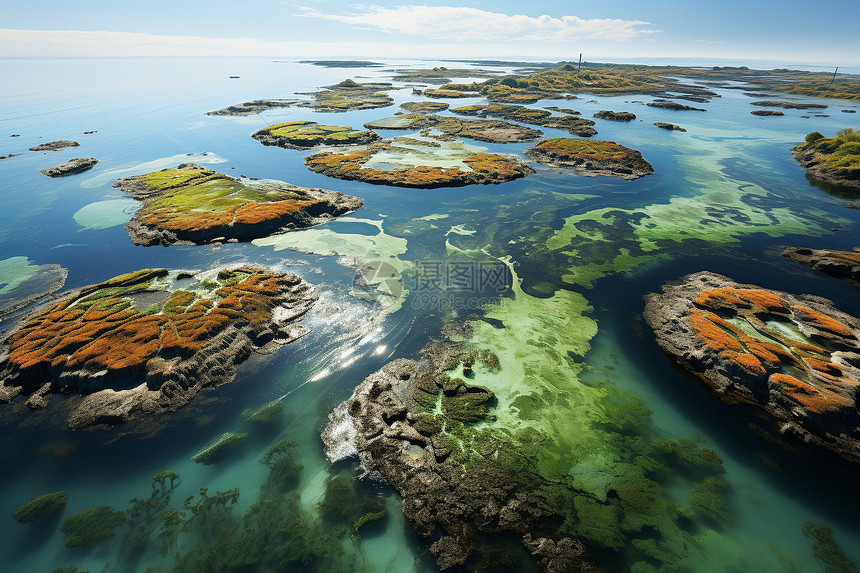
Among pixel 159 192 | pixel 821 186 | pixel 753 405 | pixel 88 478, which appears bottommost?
pixel 88 478

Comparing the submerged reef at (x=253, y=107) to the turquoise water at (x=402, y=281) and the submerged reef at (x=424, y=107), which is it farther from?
the turquoise water at (x=402, y=281)

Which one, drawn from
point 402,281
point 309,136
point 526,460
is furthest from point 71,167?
point 526,460

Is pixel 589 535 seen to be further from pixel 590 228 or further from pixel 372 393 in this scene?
pixel 590 228

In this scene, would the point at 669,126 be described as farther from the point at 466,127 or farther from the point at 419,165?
the point at 419,165

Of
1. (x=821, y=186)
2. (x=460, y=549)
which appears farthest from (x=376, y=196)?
(x=821, y=186)

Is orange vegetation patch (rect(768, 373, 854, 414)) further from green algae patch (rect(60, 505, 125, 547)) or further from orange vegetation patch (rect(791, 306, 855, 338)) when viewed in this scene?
green algae patch (rect(60, 505, 125, 547))

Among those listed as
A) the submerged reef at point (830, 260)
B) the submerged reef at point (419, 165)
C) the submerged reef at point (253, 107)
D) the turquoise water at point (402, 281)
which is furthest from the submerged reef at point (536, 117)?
the submerged reef at point (253, 107)
